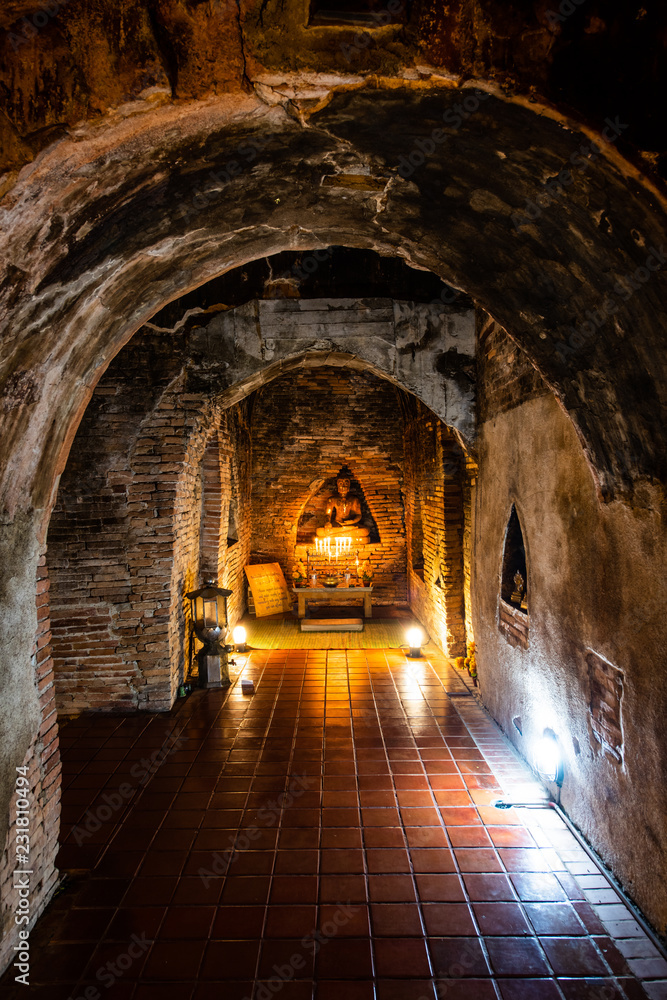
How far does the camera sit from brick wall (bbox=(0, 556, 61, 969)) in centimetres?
286

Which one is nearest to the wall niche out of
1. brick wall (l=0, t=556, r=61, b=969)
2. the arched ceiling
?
the arched ceiling

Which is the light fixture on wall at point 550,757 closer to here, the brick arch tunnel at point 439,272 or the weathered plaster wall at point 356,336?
the brick arch tunnel at point 439,272

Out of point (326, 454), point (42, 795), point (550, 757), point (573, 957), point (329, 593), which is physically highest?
point (326, 454)

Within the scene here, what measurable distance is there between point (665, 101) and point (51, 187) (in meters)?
2.07

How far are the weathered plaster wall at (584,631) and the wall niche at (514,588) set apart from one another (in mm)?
103

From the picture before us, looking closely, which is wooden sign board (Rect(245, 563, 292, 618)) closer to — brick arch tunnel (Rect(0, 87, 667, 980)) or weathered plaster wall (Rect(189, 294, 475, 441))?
weathered plaster wall (Rect(189, 294, 475, 441))

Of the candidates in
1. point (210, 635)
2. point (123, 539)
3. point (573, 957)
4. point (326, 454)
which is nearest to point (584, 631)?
point (573, 957)

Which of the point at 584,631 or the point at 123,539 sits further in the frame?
the point at 123,539

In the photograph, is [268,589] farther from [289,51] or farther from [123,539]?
[289,51]

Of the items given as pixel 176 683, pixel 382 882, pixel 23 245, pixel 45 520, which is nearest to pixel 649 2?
pixel 23 245

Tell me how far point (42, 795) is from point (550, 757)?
3.48 metres

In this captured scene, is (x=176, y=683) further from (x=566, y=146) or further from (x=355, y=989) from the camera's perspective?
(x=566, y=146)

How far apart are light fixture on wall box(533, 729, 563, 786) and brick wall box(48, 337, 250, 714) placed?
388 centimetres

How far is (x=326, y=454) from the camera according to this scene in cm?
1092
